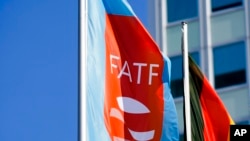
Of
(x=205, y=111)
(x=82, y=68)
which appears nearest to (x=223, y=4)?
(x=205, y=111)

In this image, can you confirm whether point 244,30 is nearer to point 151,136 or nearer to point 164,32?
point 164,32

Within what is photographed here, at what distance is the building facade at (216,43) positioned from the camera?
34.3 m

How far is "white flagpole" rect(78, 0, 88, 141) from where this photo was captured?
1543 cm

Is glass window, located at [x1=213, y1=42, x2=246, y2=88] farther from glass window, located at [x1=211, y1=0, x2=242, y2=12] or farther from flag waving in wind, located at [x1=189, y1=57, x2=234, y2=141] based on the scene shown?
flag waving in wind, located at [x1=189, y1=57, x2=234, y2=141]

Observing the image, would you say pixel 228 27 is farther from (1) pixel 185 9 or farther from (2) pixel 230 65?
(1) pixel 185 9

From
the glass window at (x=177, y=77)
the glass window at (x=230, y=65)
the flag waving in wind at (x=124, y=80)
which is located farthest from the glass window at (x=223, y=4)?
the flag waving in wind at (x=124, y=80)

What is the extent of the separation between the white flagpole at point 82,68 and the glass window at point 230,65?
60.6 ft

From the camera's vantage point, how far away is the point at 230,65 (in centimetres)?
3462

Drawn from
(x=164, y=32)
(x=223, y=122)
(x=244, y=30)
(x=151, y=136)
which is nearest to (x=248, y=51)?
(x=244, y=30)

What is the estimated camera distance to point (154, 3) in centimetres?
3788

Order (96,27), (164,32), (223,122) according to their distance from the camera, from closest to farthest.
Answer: (96,27) → (223,122) → (164,32)

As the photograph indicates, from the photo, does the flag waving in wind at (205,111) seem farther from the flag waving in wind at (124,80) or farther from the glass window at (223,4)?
the glass window at (223,4)

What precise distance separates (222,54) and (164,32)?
2.63 m

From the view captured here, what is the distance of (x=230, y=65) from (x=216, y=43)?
1.11 m
